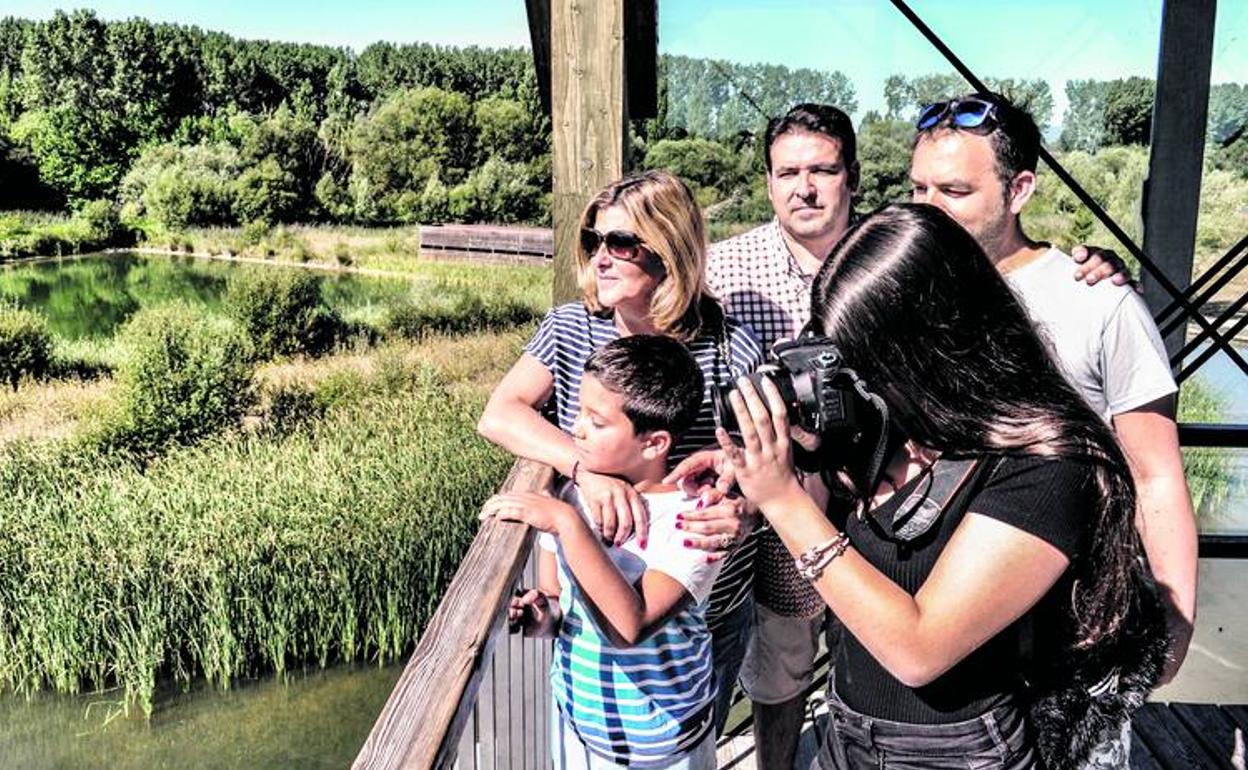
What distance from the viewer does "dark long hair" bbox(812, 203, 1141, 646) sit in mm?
954

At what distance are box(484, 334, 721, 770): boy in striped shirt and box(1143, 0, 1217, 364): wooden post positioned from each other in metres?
Answer: 1.47

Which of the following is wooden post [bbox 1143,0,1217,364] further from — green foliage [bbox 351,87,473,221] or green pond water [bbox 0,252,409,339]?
green foliage [bbox 351,87,473,221]

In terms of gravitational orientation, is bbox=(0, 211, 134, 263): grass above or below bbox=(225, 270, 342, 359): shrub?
above

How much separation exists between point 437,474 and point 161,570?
303 centimetres

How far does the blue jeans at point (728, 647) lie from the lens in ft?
5.10

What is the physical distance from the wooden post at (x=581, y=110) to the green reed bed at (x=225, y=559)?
6.54 metres

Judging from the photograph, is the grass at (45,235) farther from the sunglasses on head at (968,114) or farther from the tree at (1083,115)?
the sunglasses on head at (968,114)

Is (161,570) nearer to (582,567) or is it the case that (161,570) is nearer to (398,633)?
(398,633)

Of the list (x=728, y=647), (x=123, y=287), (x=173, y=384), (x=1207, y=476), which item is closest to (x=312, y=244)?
(x=123, y=287)

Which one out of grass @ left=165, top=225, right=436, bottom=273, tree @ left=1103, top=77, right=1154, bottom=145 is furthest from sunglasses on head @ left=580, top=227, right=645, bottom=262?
grass @ left=165, top=225, right=436, bottom=273

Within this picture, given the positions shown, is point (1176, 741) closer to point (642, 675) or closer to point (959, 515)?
point (642, 675)

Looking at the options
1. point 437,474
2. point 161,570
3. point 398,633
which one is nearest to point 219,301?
point 437,474

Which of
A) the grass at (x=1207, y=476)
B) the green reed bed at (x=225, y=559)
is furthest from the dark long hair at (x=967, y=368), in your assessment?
the grass at (x=1207, y=476)

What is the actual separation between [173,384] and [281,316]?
276 cm
